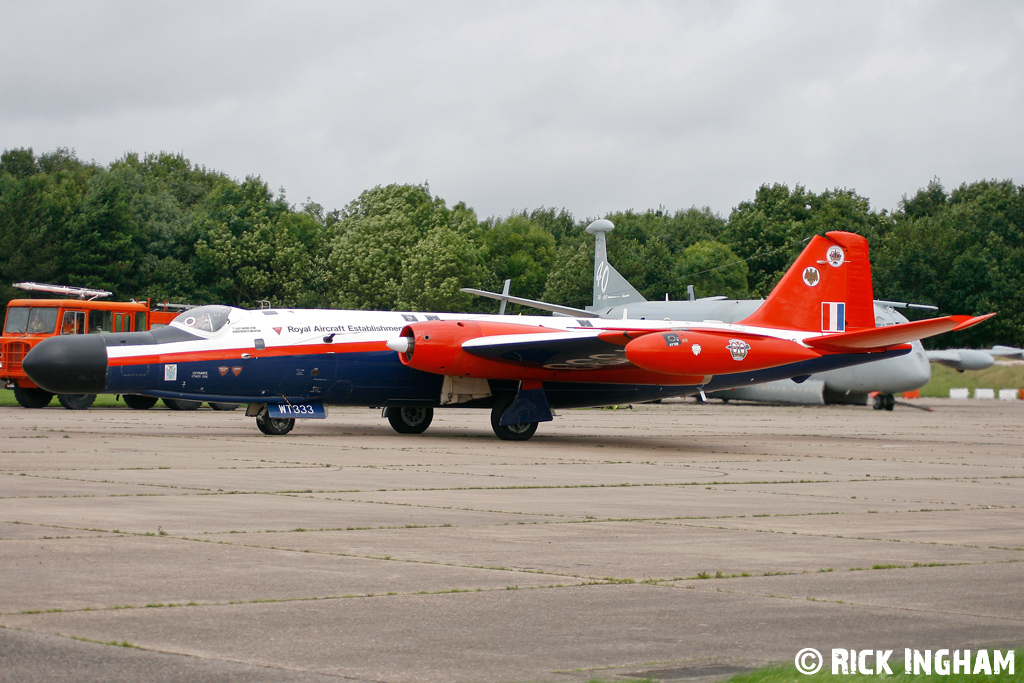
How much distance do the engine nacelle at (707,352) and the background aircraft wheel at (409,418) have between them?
515 cm

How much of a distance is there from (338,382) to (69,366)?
4.78m

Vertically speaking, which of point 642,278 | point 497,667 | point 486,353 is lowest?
point 497,667

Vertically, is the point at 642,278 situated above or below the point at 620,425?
above

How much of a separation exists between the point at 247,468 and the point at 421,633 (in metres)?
9.37

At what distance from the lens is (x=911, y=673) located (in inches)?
196

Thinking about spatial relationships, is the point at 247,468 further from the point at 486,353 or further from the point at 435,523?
the point at 486,353

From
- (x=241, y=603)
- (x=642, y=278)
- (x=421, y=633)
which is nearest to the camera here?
(x=421, y=633)

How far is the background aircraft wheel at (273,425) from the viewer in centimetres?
2107

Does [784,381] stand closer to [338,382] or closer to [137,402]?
[137,402]

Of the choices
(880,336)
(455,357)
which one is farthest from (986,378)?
(455,357)

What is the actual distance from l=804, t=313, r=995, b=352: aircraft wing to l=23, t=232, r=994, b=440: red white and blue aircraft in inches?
1.6

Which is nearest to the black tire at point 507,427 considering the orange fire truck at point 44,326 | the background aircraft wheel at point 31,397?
the orange fire truck at point 44,326

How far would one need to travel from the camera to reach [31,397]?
31016 millimetres

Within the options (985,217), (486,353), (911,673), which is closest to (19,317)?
(486,353)
